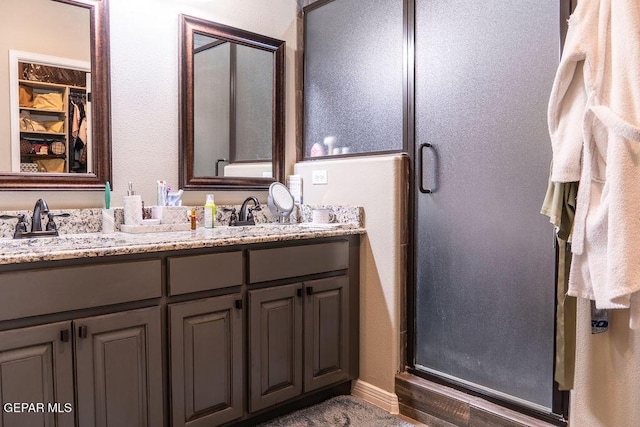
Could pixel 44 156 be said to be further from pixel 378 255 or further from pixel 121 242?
pixel 378 255

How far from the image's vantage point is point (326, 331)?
226 centimetres

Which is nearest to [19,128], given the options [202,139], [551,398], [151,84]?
[151,84]

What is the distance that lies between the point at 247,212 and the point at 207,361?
0.95 meters

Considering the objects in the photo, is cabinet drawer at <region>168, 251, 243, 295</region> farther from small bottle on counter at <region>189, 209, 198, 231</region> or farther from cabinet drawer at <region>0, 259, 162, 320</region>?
small bottle on counter at <region>189, 209, 198, 231</region>

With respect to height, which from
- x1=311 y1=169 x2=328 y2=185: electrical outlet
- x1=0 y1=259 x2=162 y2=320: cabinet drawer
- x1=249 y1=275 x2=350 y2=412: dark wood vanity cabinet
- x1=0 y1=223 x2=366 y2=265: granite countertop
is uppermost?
x1=311 y1=169 x2=328 y2=185: electrical outlet

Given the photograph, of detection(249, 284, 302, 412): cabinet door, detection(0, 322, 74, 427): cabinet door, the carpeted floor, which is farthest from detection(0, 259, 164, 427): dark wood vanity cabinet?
the carpeted floor

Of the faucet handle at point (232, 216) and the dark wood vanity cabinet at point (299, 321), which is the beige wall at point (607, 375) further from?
the faucet handle at point (232, 216)

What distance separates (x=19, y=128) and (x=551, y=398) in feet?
7.65

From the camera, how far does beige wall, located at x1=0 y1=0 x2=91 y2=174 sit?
1880 mm

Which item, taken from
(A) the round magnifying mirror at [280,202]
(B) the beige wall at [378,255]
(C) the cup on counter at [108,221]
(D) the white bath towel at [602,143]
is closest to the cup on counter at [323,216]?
(B) the beige wall at [378,255]

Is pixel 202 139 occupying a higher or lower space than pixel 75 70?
lower

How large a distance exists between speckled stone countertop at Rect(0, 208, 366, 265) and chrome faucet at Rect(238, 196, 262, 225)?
0.11 m

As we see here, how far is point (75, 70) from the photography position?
204 cm

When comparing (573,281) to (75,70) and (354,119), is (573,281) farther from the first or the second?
(75,70)
